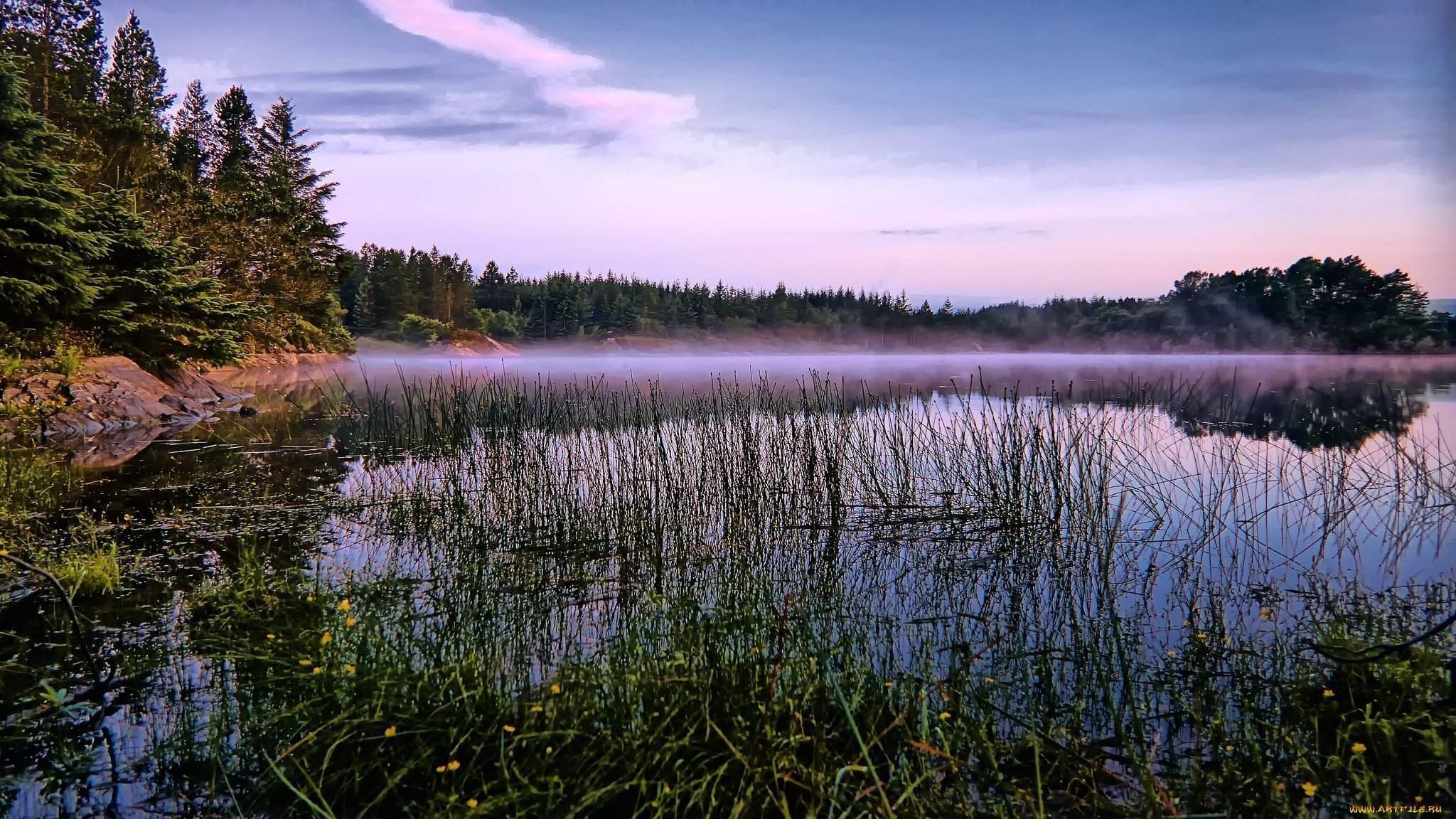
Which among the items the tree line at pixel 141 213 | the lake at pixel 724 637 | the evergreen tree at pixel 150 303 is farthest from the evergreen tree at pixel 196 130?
the lake at pixel 724 637

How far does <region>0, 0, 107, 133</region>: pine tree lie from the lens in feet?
68.8

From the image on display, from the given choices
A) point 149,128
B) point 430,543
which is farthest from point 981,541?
point 149,128

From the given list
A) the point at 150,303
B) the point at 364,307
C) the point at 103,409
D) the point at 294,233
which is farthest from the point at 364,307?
the point at 103,409

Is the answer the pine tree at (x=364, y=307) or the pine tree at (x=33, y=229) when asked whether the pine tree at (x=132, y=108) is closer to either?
the pine tree at (x=33, y=229)

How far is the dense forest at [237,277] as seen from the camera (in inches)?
480

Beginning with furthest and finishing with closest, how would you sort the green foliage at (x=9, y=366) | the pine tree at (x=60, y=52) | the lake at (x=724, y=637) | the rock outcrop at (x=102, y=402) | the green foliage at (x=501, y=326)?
the green foliage at (x=501, y=326)
the pine tree at (x=60, y=52)
the green foliage at (x=9, y=366)
the rock outcrop at (x=102, y=402)
the lake at (x=724, y=637)

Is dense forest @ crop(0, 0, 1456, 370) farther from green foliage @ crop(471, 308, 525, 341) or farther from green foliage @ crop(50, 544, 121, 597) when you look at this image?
green foliage @ crop(50, 544, 121, 597)

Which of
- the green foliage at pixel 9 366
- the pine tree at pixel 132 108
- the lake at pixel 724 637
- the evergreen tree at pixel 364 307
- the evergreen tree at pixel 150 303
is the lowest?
the lake at pixel 724 637

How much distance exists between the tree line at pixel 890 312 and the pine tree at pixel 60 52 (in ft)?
41.1

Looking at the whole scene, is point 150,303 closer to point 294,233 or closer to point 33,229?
point 33,229

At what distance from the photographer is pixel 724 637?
3.39 metres

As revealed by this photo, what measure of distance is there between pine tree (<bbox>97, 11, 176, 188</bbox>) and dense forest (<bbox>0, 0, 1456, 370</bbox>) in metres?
0.09

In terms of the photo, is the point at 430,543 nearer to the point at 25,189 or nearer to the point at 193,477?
the point at 193,477

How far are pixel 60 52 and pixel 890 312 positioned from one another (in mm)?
72280
